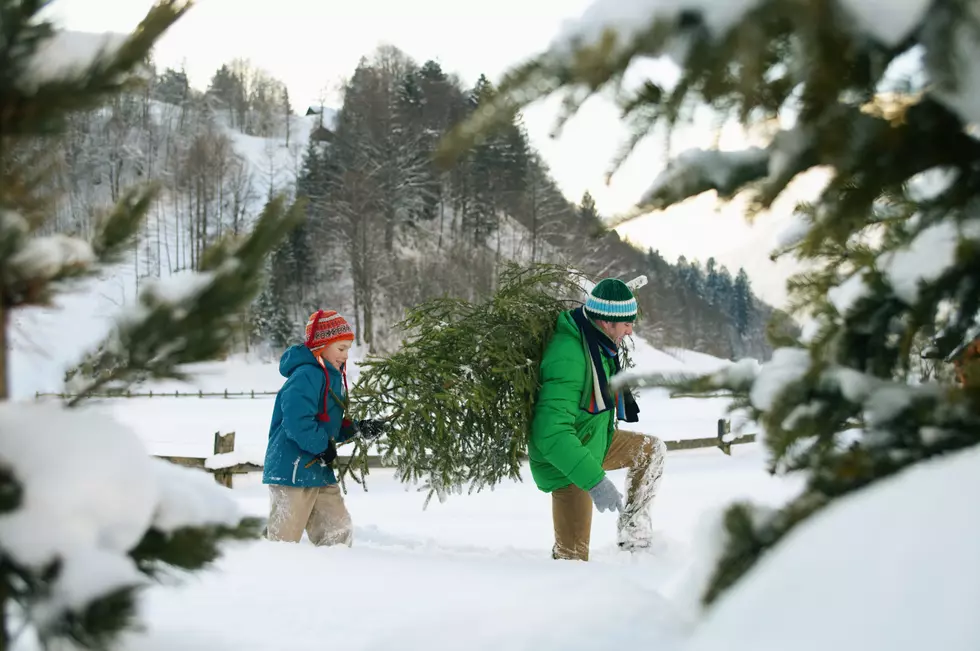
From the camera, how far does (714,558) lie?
5.29 feet

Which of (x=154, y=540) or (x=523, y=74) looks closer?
(x=523, y=74)

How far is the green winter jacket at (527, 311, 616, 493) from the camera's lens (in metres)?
4.31

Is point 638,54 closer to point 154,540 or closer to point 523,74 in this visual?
point 523,74

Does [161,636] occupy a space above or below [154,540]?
below

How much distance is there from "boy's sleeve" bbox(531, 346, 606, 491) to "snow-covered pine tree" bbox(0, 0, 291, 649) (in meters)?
2.90

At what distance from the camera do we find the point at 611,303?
4516mm

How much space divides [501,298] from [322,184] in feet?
118

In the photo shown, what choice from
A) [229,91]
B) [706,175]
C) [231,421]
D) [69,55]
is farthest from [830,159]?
[229,91]

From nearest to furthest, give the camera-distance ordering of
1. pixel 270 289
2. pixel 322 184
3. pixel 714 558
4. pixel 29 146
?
pixel 29 146
pixel 714 558
pixel 270 289
pixel 322 184

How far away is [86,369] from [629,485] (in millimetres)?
4179

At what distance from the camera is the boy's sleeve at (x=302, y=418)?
15.9ft

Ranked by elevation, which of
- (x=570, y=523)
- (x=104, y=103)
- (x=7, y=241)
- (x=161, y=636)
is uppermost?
(x=104, y=103)

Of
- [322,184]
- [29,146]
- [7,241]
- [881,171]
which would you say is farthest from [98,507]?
[322,184]

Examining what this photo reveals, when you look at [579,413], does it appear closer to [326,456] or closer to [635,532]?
[635,532]
